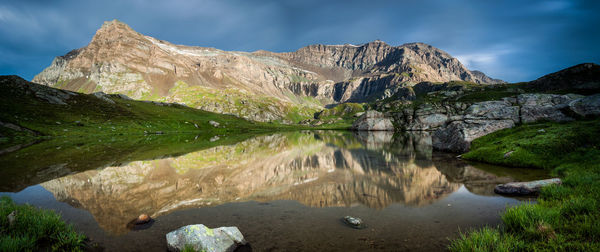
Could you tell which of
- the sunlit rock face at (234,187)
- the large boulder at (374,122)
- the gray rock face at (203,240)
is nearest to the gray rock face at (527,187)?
the sunlit rock face at (234,187)

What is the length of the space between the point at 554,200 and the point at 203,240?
1437cm

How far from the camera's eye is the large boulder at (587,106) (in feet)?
80.1

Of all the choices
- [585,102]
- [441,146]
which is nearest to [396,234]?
[441,146]

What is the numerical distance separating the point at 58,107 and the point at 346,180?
414 ft

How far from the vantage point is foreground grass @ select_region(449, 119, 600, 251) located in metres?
5.98

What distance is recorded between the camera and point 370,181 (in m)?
17.0

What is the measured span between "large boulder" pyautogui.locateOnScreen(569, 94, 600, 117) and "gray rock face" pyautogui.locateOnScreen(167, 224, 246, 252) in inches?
1543

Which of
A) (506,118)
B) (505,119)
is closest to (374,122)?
(506,118)

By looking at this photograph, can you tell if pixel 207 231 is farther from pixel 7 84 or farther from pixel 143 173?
pixel 7 84

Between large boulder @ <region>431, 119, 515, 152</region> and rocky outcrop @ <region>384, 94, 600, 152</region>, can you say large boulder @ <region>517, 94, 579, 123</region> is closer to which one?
rocky outcrop @ <region>384, 94, 600, 152</region>

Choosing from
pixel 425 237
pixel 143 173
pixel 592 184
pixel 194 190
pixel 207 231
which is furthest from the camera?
pixel 143 173

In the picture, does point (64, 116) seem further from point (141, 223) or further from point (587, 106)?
point (587, 106)

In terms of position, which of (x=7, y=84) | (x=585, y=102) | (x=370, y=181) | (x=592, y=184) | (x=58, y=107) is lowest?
(x=370, y=181)

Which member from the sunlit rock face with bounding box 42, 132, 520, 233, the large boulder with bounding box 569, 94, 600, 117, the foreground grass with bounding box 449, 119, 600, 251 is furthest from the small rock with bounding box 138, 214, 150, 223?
the large boulder with bounding box 569, 94, 600, 117
